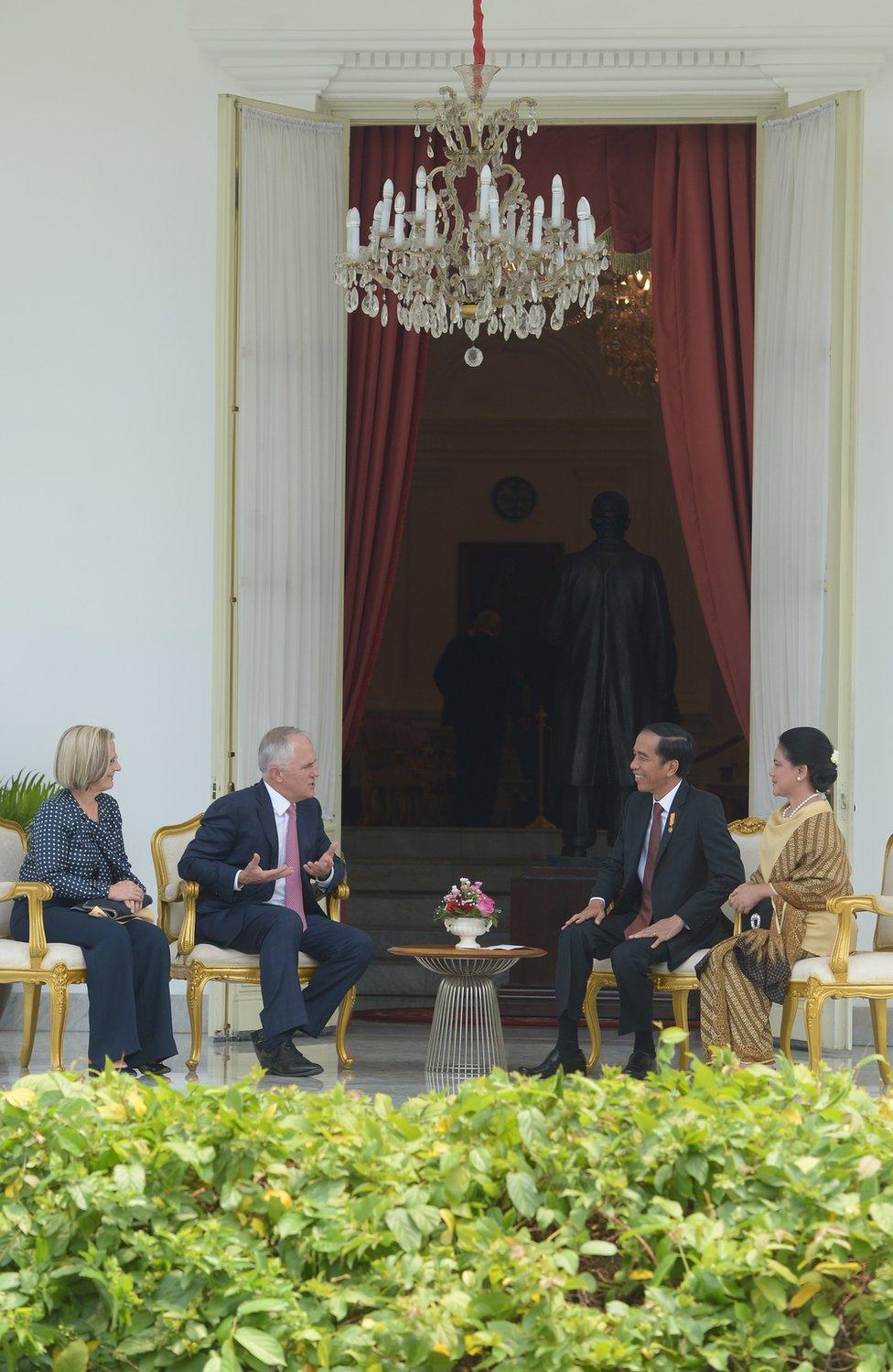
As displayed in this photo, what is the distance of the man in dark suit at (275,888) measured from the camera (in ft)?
20.5

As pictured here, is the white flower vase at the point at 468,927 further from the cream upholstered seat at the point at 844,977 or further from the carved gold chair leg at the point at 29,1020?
the carved gold chair leg at the point at 29,1020

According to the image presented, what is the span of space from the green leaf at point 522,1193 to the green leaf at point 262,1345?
36cm

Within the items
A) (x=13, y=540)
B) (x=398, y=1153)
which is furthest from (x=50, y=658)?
(x=398, y=1153)

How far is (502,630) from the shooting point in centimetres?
1574

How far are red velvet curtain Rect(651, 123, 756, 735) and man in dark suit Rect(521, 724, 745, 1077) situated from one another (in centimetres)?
154

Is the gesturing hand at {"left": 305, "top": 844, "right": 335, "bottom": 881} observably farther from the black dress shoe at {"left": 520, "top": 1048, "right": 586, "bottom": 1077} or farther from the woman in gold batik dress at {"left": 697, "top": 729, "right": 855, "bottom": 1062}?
the woman in gold batik dress at {"left": 697, "top": 729, "right": 855, "bottom": 1062}

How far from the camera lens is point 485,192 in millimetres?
5336

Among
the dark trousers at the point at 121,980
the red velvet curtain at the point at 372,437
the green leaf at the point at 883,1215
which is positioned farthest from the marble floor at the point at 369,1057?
the green leaf at the point at 883,1215

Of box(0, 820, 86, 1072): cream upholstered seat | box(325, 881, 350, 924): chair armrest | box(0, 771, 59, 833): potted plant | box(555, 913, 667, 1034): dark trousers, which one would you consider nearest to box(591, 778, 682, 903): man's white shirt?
box(555, 913, 667, 1034): dark trousers

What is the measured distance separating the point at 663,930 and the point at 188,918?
1.75 m

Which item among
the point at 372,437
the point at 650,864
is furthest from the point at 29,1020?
the point at 372,437

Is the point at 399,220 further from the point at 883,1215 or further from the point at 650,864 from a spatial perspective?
the point at 883,1215

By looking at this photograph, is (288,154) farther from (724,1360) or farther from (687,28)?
(724,1360)

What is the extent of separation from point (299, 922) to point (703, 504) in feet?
9.24
